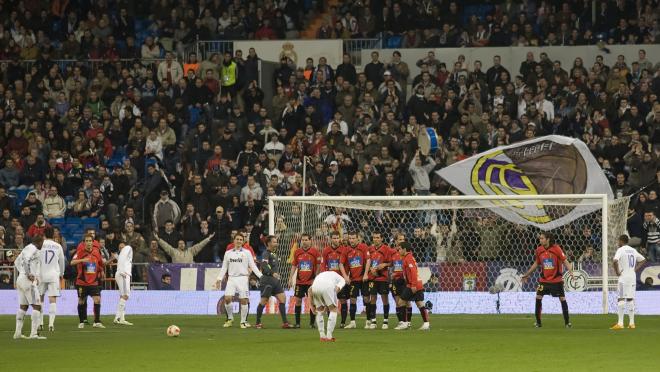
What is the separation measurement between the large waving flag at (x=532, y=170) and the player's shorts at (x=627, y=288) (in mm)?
7809

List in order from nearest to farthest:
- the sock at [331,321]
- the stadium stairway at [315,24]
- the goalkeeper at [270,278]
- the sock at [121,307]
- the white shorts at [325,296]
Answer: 1. the white shorts at [325,296]
2. the sock at [331,321]
3. the goalkeeper at [270,278]
4. the sock at [121,307]
5. the stadium stairway at [315,24]

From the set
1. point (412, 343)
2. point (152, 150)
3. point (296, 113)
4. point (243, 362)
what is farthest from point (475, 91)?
point (243, 362)

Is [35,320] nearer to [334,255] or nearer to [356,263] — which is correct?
[334,255]

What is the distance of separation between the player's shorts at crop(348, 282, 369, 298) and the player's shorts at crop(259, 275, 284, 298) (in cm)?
144

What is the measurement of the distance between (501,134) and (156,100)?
10628 mm

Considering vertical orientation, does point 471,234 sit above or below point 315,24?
below

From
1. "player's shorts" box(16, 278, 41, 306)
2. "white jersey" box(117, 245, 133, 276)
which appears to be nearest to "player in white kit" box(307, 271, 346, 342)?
"player's shorts" box(16, 278, 41, 306)

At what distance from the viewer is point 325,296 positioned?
20.9 m

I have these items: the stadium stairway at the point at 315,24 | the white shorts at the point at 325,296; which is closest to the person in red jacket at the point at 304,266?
the white shorts at the point at 325,296

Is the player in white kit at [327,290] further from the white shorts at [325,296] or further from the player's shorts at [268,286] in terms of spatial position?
the player's shorts at [268,286]

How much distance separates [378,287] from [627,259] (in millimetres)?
4931

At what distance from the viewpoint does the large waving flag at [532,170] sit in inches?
1296

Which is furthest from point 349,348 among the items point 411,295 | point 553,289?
point 553,289

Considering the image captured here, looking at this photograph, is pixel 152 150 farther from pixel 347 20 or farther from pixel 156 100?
pixel 347 20
